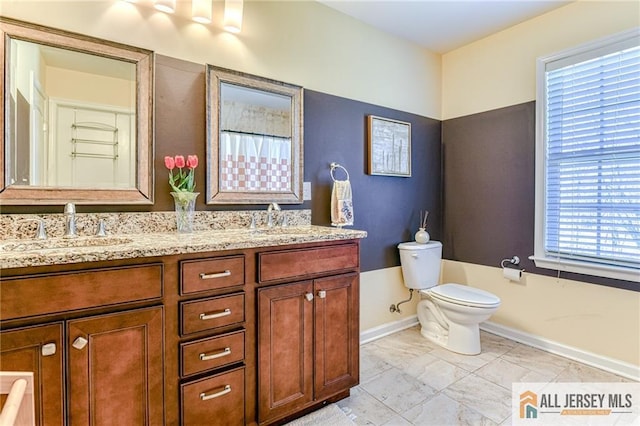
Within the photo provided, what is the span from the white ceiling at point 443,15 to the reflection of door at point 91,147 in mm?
1654

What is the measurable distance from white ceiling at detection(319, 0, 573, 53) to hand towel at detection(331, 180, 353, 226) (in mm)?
1302

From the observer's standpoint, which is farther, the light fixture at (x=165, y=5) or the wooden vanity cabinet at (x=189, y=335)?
the light fixture at (x=165, y=5)

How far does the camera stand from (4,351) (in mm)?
986

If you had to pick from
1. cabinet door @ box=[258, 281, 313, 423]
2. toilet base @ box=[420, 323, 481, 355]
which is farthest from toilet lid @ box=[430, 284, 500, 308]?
cabinet door @ box=[258, 281, 313, 423]

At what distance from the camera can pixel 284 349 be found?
5.08 ft

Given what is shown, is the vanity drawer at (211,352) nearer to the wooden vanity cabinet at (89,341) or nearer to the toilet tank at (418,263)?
the wooden vanity cabinet at (89,341)

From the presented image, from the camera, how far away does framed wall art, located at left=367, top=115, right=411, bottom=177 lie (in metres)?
2.56

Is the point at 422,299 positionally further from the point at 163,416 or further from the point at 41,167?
the point at 41,167

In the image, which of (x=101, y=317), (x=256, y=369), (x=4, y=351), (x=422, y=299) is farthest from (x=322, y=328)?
(x=422, y=299)

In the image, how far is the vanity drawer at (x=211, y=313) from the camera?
4.25 feet

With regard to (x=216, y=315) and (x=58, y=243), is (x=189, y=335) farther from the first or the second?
(x=58, y=243)

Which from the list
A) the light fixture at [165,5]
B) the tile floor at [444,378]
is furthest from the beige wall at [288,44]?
the tile floor at [444,378]

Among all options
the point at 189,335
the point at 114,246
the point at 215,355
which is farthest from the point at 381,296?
the point at 114,246

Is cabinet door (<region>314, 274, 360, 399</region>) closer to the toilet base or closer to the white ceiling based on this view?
the toilet base
